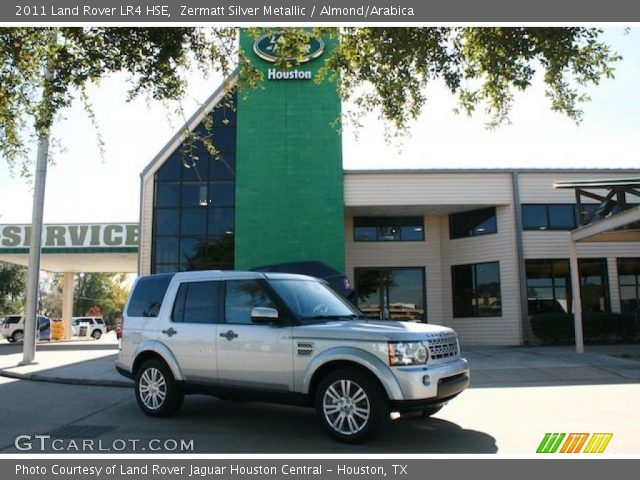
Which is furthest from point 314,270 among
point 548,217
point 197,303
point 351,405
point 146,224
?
point 351,405

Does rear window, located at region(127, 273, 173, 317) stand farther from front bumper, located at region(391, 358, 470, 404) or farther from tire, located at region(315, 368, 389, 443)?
front bumper, located at region(391, 358, 470, 404)

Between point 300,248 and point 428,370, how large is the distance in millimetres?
13355

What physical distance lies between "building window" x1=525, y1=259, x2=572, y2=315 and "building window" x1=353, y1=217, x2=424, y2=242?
421 centimetres

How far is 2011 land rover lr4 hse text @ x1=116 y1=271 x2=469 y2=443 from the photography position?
5.73 metres

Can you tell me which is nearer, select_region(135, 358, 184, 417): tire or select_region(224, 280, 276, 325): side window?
select_region(224, 280, 276, 325): side window

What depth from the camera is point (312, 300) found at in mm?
7008

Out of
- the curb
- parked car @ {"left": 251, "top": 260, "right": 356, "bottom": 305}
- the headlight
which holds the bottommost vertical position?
the curb

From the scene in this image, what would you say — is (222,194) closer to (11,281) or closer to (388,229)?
(388,229)

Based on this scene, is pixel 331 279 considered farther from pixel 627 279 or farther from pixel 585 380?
pixel 627 279

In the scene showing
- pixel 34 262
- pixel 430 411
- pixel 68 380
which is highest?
pixel 34 262

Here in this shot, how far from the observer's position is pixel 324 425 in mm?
5949

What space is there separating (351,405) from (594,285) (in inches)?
659

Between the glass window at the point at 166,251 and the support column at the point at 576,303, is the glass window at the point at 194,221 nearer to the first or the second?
the glass window at the point at 166,251

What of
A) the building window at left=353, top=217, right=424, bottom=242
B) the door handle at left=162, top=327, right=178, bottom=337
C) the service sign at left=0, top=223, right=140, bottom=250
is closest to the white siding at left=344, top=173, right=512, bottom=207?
the building window at left=353, top=217, right=424, bottom=242
